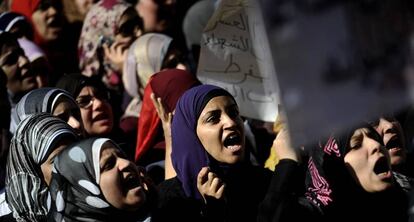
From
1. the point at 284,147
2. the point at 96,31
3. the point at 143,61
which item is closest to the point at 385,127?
the point at 284,147

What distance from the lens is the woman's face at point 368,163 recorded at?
169 inches

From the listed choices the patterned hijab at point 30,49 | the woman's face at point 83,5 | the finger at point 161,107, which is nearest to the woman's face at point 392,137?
the finger at point 161,107

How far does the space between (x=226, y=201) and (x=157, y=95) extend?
1.07 metres

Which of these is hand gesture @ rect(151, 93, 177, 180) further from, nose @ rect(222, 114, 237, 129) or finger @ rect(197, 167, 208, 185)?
finger @ rect(197, 167, 208, 185)

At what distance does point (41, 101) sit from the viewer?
4.63 m

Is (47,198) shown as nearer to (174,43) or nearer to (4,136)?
(4,136)

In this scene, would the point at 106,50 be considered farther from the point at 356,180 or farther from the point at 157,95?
the point at 356,180

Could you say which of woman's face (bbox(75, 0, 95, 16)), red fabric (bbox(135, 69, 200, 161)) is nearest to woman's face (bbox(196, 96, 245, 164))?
red fabric (bbox(135, 69, 200, 161))

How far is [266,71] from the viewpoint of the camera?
5102mm

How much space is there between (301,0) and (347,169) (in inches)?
83.0

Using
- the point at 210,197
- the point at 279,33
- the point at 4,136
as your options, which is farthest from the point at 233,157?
the point at 279,33

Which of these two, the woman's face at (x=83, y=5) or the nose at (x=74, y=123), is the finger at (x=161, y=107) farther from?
the woman's face at (x=83, y=5)

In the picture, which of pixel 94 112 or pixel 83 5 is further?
pixel 83 5

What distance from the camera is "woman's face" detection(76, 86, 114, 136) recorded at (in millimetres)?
5125
